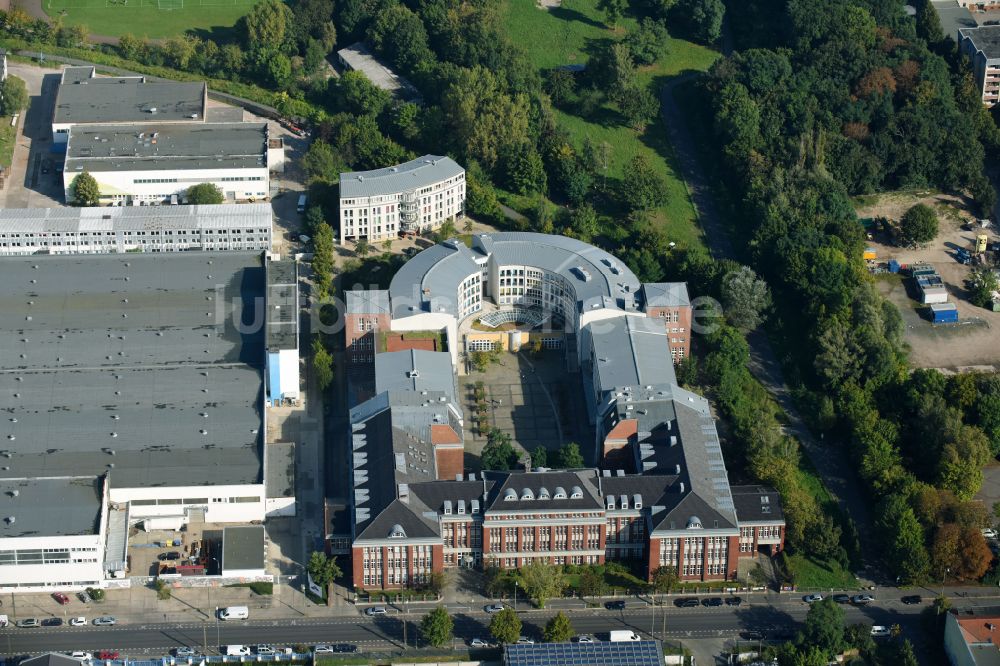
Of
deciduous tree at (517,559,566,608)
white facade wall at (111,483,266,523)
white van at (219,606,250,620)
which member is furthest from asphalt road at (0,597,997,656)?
white facade wall at (111,483,266,523)

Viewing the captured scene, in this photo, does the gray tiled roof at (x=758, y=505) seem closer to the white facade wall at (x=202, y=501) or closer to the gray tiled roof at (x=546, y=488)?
the gray tiled roof at (x=546, y=488)

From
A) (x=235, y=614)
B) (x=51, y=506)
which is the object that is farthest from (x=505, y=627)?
(x=51, y=506)

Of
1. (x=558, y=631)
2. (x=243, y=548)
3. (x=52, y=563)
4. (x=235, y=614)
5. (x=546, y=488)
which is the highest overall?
(x=546, y=488)

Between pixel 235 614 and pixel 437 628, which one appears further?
pixel 235 614

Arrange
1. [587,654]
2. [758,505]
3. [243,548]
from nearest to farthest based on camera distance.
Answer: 1. [587,654]
2. [243,548]
3. [758,505]

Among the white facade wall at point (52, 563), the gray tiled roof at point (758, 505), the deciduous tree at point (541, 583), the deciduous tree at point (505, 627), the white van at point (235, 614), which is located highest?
the gray tiled roof at point (758, 505)

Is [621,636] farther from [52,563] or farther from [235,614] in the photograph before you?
[52,563]

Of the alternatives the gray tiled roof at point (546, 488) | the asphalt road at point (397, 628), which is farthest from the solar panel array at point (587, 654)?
the gray tiled roof at point (546, 488)
